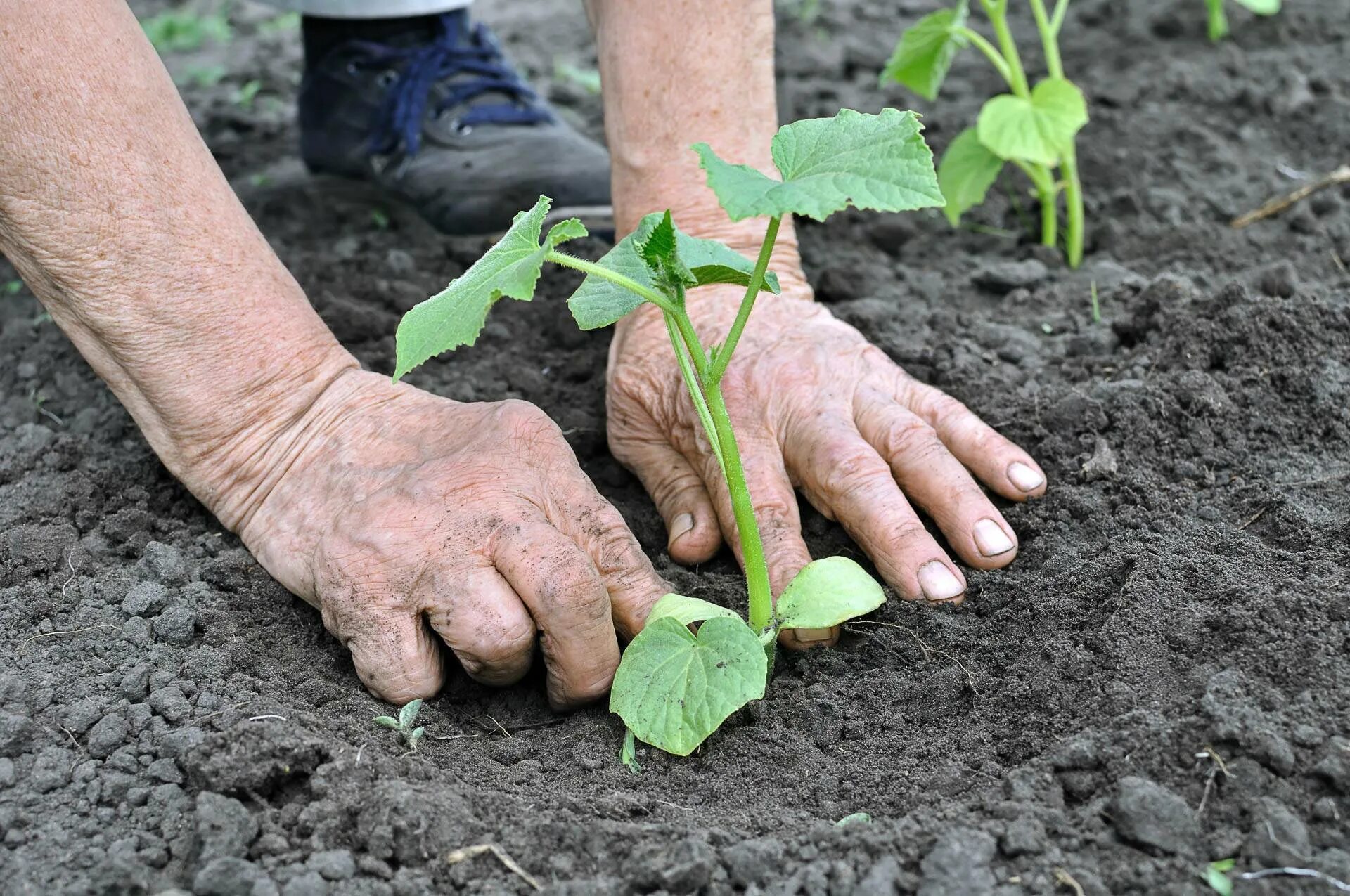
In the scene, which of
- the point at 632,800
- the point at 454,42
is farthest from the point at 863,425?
the point at 454,42

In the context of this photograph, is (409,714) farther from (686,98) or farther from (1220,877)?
(686,98)

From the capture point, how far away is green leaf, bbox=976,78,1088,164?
7.88ft

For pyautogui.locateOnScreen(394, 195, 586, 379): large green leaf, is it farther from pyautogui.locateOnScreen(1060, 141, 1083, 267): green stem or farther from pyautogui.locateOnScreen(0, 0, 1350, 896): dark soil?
pyautogui.locateOnScreen(1060, 141, 1083, 267): green stem

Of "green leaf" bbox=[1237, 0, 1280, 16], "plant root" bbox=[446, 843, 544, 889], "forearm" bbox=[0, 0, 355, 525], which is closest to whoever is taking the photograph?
"plant root" bbox=[446, 843, 544, 889]

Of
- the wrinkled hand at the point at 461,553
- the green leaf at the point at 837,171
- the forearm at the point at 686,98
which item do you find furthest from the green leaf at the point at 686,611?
the forearm at the point at 686,98

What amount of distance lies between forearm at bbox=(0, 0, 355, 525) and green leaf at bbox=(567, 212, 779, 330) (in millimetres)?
603

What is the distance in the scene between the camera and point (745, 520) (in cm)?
157

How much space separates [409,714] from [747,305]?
706mm

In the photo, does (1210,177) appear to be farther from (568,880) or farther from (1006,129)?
(568,880)

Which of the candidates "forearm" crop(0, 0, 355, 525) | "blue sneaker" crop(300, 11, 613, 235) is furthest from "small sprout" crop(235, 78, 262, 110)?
"forearm" crop(0, 0, 355, 525)

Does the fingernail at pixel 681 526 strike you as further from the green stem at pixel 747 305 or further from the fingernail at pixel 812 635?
the green stem at pixel 747 305

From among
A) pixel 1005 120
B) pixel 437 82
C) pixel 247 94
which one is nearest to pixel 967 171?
pixel 1005 120

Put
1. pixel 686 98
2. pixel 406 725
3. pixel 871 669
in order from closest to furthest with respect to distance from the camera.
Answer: pixel 406 725
pixel 871 669
pixel 686 98

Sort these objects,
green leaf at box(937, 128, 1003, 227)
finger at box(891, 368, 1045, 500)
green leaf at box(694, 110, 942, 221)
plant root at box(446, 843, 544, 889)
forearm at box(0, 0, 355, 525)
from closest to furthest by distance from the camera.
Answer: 1. green leaf at box(694, 110, 942, 221)
2. plant root at box(446, 843, 544, 889)
3. forearm at box(0, 0, 355, 525)
4. finger at box(891, 368, 1045, 500)
5. green leaf at box(937, 128, 1003, 227)
